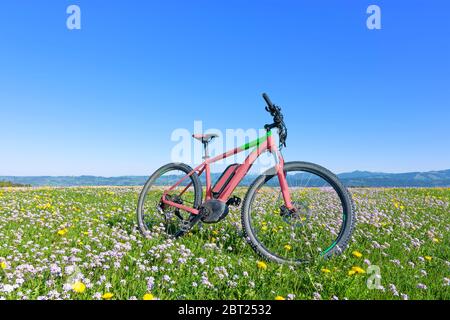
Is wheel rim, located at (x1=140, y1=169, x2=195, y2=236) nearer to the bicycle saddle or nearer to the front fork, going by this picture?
the bicycle saddle

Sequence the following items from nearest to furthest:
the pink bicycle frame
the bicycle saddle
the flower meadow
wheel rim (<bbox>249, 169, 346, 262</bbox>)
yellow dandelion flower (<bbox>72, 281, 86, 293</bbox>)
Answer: yellow dandelion flower (<bbox>72, 281, 86, 293</bbox>), the flower meadow, wheel rim (<bbox>249, 169, 346, 262</bbox>), the pink bicycle frame, the bicycle saddle

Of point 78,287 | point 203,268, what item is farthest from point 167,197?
point 78,287

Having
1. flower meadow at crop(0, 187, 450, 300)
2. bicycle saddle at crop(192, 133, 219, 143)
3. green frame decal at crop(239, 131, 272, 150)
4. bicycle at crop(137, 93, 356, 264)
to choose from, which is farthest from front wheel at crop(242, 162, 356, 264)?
bicycle saddle at crop(192, 133, 219, 143)

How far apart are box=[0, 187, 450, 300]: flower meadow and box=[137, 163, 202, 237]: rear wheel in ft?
1.47

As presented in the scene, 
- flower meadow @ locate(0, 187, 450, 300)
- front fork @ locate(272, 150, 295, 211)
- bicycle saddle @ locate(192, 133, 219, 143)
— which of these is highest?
bicycle saddle @ locate(192, 133, 219, 143)

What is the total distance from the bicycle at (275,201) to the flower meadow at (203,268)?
1.21 feet

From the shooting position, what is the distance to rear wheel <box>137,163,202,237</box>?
6.72 meters

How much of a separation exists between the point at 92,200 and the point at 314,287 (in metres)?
9.49

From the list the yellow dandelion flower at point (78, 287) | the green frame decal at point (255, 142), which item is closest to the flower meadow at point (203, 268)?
the yellow dandelion flower at point (78, 287)

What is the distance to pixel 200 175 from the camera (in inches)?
265

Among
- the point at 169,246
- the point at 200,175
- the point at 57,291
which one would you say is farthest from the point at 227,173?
the point at 57,291

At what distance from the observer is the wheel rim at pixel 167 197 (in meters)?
6.87

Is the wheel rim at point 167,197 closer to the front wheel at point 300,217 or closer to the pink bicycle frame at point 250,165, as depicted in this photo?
the pink bicycle frame at point 250,165
